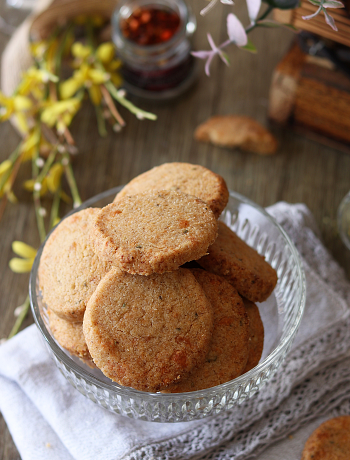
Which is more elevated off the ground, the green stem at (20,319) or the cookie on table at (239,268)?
the cookie on table at (239,268)

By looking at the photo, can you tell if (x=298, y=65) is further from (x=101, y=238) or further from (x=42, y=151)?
(x=101, y=238)

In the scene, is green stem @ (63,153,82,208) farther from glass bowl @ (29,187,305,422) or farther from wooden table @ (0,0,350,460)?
glass bowl @ (29,187,305,422)

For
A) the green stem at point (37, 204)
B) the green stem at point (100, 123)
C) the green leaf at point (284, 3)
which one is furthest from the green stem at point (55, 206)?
the green leaf at point (284, 3)

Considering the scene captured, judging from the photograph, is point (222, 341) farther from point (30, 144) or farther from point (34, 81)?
point (34, 81)

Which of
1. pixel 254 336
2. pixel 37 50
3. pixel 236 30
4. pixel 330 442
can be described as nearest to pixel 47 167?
pixel 37 50

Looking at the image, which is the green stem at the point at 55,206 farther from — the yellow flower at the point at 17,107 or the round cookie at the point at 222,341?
the round cookie at the point at 222,341

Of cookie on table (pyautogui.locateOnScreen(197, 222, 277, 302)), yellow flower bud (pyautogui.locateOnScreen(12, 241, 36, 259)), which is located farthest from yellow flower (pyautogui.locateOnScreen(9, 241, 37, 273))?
cookie on table (pyautogui.locateOnScreen(197, 222, 277, 302))
